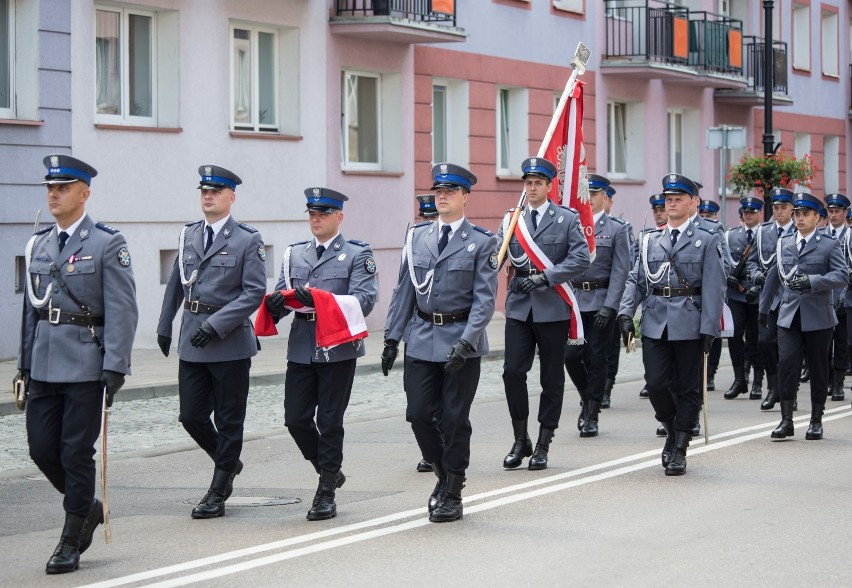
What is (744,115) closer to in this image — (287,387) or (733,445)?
(733,445)

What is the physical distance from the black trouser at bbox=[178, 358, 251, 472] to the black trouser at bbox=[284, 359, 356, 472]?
0.29m

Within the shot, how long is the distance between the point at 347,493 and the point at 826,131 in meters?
34.0

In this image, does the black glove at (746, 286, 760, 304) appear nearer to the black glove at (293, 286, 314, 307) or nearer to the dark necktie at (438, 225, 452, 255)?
the dark necktie at (438, 225, 452, 255)

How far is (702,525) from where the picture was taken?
8344mm

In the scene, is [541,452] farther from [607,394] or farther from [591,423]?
[607,394]

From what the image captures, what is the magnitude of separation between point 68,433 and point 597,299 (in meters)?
6.56

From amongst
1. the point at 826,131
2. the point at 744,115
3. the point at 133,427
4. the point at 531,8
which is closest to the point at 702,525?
the point at 133,427

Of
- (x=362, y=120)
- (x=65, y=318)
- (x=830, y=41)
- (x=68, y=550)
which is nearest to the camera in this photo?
(x=68, y=550)

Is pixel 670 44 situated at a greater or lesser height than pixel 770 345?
greater

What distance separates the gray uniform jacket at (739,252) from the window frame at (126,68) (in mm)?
7947

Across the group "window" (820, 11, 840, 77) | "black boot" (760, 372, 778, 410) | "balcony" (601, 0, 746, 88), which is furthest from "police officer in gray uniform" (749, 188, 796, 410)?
"window" (820, 11, 840, 77)

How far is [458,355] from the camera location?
27.6 ft

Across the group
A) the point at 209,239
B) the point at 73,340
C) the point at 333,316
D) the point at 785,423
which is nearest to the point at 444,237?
the point at 333,316

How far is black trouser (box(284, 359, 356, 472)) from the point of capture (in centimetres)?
870
